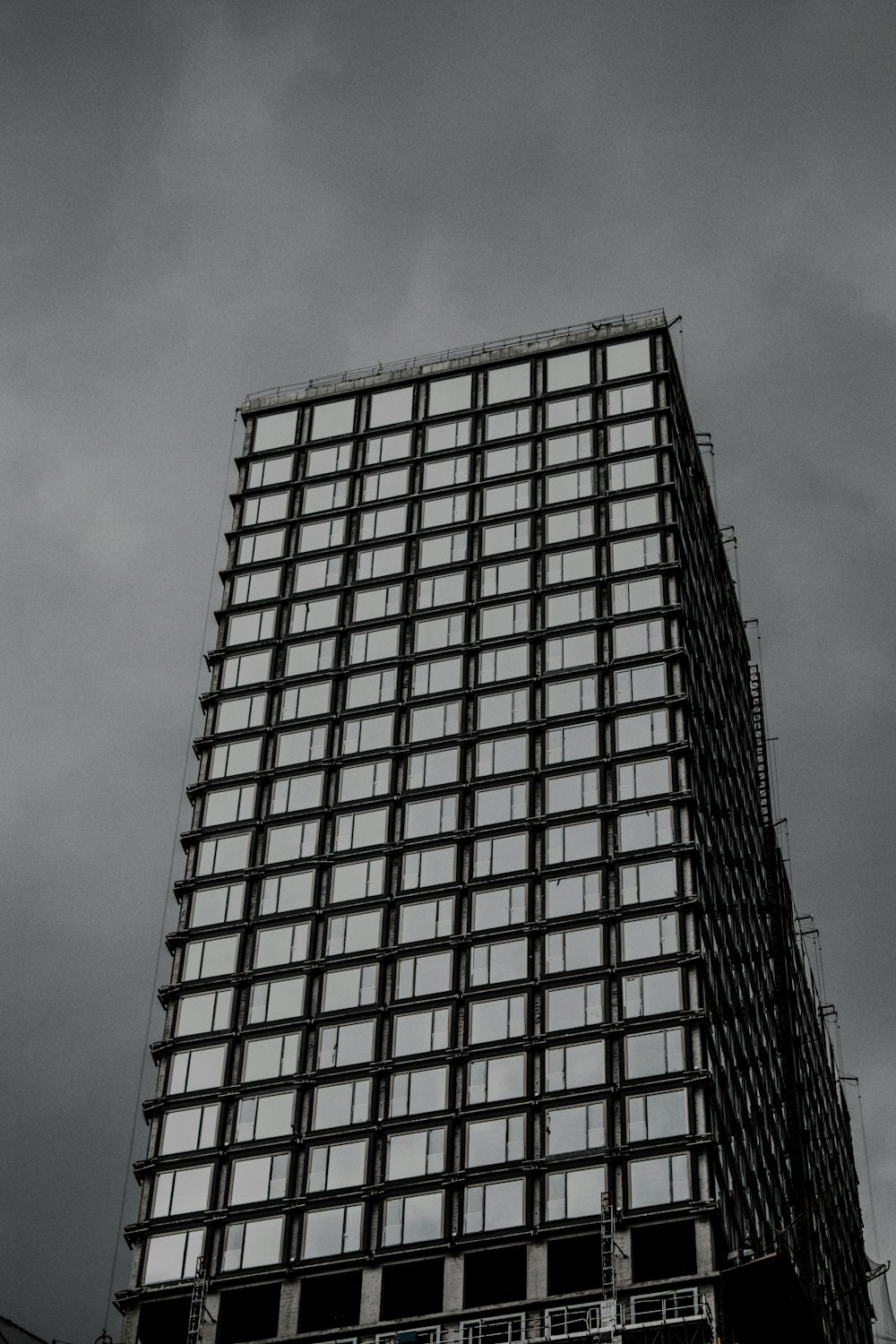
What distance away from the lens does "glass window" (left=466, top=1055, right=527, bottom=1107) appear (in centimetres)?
11425

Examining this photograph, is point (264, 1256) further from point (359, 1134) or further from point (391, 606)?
point (391, 606)

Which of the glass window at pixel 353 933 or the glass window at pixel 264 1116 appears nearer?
the glass window at pixel 264 1116

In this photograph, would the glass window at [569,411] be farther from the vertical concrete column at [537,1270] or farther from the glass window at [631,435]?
the vertical concrete column at [537,1270]

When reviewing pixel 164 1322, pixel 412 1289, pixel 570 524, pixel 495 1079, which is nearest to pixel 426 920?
pixel 495 1079

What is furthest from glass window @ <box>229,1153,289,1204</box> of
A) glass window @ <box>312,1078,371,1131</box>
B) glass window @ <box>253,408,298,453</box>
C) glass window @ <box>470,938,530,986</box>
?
glass window @ <box>253,408,298,453</box>

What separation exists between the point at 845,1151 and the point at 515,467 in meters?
73.1

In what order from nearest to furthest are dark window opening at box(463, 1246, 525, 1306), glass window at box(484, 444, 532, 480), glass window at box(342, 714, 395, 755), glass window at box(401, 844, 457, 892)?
dark window opening at box(463, 1246, 525, 1306) < glass window at box(401, 844, 457, 892) < glass window at box(342, 714, 395, 755) < glass window at box(484, 444, 532, 480)

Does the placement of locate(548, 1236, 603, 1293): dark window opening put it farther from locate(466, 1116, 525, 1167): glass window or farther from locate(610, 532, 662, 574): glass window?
locate(610, 532, 662, 574): glass window

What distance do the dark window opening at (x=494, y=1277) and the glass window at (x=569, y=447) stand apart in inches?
2072

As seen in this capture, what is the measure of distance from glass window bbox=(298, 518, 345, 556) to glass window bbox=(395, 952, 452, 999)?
32398 mm

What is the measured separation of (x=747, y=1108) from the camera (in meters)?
126

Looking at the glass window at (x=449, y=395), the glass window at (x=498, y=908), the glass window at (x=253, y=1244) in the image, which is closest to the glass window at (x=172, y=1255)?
the glass window at (x=253, y=1244)

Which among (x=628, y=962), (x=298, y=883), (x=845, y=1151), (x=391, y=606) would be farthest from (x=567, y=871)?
(x=845, y=1151)

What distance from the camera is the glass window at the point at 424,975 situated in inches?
4710
